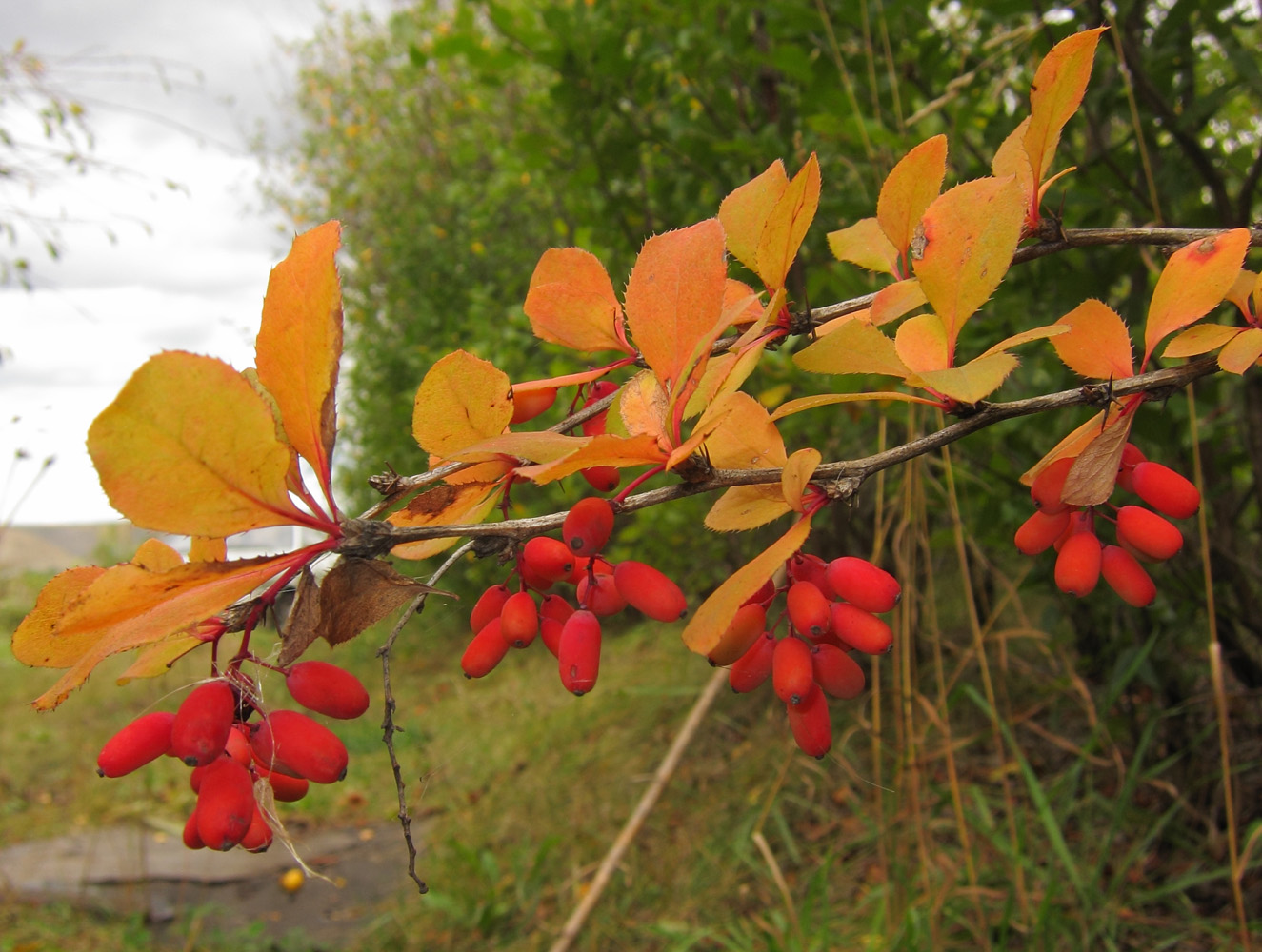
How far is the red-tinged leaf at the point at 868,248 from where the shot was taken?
1.73 ft

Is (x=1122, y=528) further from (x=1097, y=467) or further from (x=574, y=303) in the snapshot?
(x=574, y=303)

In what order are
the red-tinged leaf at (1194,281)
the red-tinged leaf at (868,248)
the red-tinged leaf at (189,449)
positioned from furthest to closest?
the red-tinged leaf at (868,248) → the red-tinged leaf at (1194,281) → the red-tinged leaf at (189,449)

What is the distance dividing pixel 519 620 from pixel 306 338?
165mm

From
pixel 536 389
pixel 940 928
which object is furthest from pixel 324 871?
pixel 536 389

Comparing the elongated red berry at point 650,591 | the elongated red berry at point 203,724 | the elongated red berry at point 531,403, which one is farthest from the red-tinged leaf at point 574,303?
the elongated red berry at point 203,724

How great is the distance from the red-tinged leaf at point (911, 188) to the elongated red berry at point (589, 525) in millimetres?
209

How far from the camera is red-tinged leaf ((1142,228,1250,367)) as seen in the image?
43 cm

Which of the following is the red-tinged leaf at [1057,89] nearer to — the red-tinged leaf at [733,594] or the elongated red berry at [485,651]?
the red-tinged leaf at [733,594]

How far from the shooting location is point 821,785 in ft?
7.91

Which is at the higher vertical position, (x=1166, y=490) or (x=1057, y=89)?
(x=1057, y=89)

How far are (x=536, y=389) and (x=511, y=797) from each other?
2648 millimetres

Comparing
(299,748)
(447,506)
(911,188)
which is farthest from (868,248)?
(299,748)

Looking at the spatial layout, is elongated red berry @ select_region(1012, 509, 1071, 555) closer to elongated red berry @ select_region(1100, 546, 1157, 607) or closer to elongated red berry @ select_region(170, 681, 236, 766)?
elongated red berry @ select_region(1100, 546, 1157, 607)

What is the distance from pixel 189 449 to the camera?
33cm
